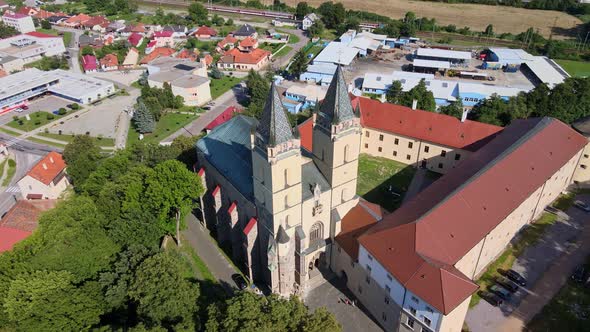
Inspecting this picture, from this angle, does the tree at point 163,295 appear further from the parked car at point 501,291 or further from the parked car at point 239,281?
the parked car at point 501,291

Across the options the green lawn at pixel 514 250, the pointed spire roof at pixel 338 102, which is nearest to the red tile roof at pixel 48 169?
the pointed spire roof at pixel 338 102

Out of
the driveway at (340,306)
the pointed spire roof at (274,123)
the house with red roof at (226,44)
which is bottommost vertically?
the driveway at (340,306)

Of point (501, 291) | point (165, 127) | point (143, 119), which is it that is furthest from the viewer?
point (165, 127)

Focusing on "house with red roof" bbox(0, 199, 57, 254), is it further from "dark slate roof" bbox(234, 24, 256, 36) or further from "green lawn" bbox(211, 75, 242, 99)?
"dark slate roof" bbox(234, 24, 256, 36)

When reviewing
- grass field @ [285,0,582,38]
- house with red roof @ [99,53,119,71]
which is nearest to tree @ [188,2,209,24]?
house with red roof @ [99,53,119,71]

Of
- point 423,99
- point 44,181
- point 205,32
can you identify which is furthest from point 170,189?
point 205,32

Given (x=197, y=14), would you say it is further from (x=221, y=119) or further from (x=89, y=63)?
(x=221, y=119)
